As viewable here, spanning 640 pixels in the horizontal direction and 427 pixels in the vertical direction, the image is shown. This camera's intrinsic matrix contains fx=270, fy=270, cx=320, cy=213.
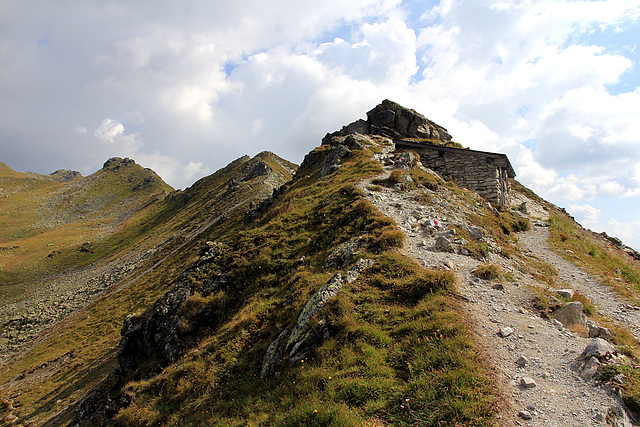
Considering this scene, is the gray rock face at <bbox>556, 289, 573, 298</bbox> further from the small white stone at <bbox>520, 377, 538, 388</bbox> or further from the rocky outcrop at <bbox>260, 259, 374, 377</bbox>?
the rocky outcrop at <bbox>260, 259, 374, 377</bbox>

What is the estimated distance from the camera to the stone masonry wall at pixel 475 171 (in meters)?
28.8

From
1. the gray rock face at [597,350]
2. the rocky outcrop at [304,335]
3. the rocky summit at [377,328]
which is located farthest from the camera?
the rocky outcrop at [304,335]

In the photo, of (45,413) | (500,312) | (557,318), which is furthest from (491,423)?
(45,413)

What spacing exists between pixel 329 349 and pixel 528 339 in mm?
5447

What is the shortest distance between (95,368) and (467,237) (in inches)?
1344

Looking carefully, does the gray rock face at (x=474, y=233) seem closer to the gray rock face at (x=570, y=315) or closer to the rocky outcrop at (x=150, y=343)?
the gray rock face at (x=570, y=315)

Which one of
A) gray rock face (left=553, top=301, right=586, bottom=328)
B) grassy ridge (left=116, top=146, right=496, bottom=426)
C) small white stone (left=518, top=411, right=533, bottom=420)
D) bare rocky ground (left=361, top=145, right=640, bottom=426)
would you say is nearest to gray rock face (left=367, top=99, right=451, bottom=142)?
grassy ridge (left=116, top=146, right=496, bottom=426)

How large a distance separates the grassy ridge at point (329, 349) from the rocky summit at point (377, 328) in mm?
55

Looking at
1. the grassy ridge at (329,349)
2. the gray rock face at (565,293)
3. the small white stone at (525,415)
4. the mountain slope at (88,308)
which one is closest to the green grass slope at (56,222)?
the mountain slope at (88,308)

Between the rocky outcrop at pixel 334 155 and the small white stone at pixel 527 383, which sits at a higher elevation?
the rocky outcrop at pixel 334 155

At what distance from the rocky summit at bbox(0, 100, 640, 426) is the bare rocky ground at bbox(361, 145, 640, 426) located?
4cm

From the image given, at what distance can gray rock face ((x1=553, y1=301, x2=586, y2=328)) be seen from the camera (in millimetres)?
8320

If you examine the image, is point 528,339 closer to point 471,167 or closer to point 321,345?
point 321,345

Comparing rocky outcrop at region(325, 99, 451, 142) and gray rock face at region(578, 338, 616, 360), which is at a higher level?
rocky outcrop at region(325, 99, 451, 142)
